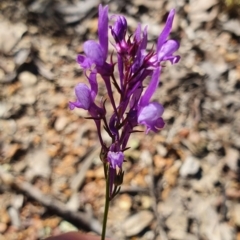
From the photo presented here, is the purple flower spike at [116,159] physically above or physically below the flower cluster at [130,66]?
below

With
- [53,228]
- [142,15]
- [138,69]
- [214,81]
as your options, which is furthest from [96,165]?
[138,69]

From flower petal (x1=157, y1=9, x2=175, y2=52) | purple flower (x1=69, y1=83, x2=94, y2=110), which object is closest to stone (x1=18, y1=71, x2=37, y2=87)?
purple flower (x1=69, y1=83, x2=94, y2=110)

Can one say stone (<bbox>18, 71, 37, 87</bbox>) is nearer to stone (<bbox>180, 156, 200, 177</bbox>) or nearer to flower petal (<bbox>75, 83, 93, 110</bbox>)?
stone (<bbox>180, 156, 200, 177</bbox>)

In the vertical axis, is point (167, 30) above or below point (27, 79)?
above

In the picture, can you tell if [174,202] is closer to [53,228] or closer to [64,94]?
[53,228]

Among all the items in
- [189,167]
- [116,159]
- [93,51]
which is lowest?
[189,167]

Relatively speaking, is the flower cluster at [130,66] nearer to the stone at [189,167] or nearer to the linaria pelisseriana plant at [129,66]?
the linaria pelisseriana plant at [129,66]

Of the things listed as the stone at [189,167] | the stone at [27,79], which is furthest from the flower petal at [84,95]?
the stone at [27,79]

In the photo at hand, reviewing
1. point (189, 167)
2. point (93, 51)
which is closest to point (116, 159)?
point (93, 51)

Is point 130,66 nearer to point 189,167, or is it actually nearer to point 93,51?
point 93,51

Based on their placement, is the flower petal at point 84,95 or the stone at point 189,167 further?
the stone at point 189,167

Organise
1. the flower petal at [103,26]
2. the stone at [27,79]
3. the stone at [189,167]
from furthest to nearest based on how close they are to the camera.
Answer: the stone at [27,79]
the stone at [189,167]
the flower petal at [103,26]
